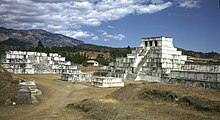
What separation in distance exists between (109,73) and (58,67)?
56.9ft

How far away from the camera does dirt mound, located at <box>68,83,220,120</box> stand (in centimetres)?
1927

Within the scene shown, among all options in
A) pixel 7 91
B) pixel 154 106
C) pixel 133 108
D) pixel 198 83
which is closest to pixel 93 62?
pixel 198 83

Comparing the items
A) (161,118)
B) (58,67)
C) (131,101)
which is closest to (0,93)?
(131,101)

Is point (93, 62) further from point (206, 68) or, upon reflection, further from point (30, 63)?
point (206, 68)

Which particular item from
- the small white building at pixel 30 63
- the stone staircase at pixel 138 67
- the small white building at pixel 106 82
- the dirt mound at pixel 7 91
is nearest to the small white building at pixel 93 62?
the small white building at pixel 30 63

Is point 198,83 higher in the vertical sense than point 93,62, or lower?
lower

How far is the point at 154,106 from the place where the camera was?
22500mm

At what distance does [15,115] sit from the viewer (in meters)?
21.9

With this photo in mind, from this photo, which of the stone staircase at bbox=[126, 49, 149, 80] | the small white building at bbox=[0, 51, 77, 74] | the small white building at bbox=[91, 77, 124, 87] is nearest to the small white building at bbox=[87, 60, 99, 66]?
the small white building at bbox=[0, 51, 77, 74]

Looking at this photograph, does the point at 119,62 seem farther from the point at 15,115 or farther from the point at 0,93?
the point at 15,115

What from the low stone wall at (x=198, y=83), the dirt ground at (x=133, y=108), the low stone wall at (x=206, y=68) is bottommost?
the dirt ground at (x=133, y=108)

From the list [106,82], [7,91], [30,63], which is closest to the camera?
[7,91]

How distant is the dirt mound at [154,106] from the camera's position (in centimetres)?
1927

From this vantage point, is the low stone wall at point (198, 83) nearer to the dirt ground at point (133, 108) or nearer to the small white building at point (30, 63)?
the dirt ground at point (133, 108)
